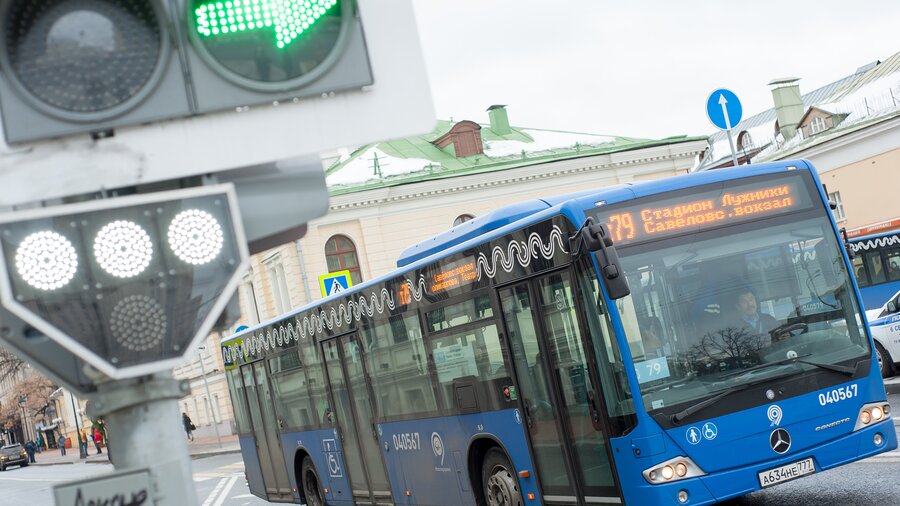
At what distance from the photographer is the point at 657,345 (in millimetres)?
9367

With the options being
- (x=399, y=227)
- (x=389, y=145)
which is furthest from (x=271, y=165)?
(x=389, y=145)

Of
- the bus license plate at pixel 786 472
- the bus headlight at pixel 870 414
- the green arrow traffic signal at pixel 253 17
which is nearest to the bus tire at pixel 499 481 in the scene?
the bus license plate at pixel 786 472

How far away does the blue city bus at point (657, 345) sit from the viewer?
9328 millimetres

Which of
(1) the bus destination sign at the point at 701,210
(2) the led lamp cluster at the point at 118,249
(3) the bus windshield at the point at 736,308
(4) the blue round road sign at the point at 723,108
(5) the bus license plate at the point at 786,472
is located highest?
(4) the blue round road sign at the point at 723,108

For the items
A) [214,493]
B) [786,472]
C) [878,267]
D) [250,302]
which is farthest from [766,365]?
[250,302]

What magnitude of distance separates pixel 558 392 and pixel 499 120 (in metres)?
46.7

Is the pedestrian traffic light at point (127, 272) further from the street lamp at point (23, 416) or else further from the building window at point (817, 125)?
the street lamp at point (23, 416)

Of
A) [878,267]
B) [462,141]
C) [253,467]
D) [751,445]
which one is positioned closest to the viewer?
[751,445]

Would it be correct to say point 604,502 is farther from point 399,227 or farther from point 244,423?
point 399,227

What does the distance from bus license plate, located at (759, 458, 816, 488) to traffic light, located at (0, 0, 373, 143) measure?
22.6 ft

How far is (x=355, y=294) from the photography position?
14109 millimetres

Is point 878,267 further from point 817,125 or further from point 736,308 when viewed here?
point 817,125

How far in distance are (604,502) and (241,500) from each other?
48.8 feet

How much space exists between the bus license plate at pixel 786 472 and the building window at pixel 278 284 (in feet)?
134
